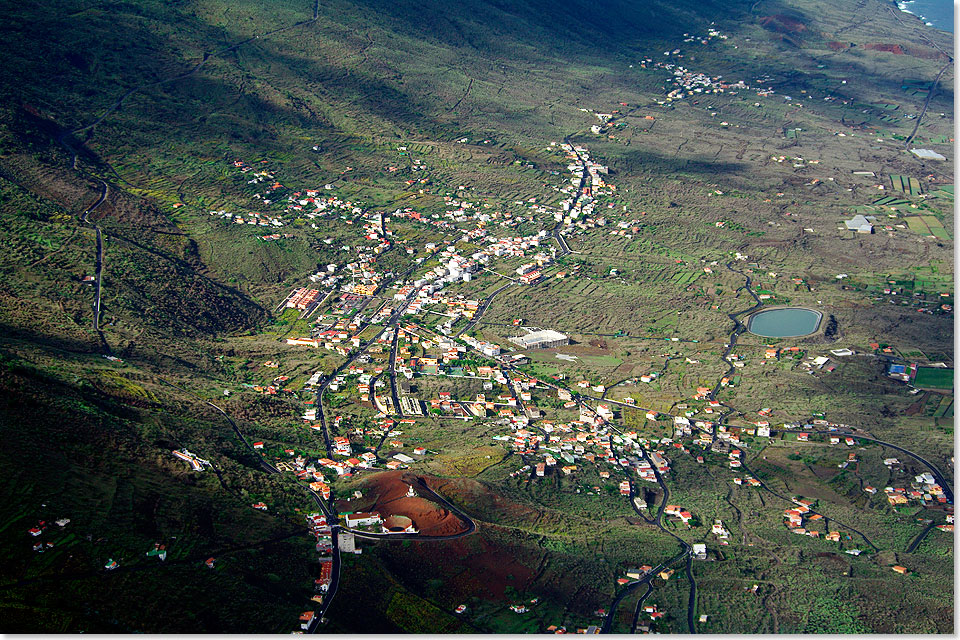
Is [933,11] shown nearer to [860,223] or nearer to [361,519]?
[860,223]

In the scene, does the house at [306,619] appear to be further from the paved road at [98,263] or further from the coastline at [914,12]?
the coastline at [914,12]

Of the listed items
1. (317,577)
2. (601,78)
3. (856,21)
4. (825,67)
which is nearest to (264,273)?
(317,577)

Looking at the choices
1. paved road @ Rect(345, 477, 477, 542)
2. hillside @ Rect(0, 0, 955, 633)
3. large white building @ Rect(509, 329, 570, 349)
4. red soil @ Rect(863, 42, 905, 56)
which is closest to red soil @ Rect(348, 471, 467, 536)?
paved road @ Rect(345, 477, 477, 542)

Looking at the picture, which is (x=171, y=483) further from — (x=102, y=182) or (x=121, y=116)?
(x=121, y=116)

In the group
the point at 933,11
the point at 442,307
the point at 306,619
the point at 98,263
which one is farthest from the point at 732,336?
the point at 933,11

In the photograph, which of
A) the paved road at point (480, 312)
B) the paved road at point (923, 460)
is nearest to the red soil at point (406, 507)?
the paved road at point (480, 312)

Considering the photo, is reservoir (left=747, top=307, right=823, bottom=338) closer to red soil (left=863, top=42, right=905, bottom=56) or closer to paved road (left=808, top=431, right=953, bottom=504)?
paved road (left=808, top=431, right=953, bottom=504)
